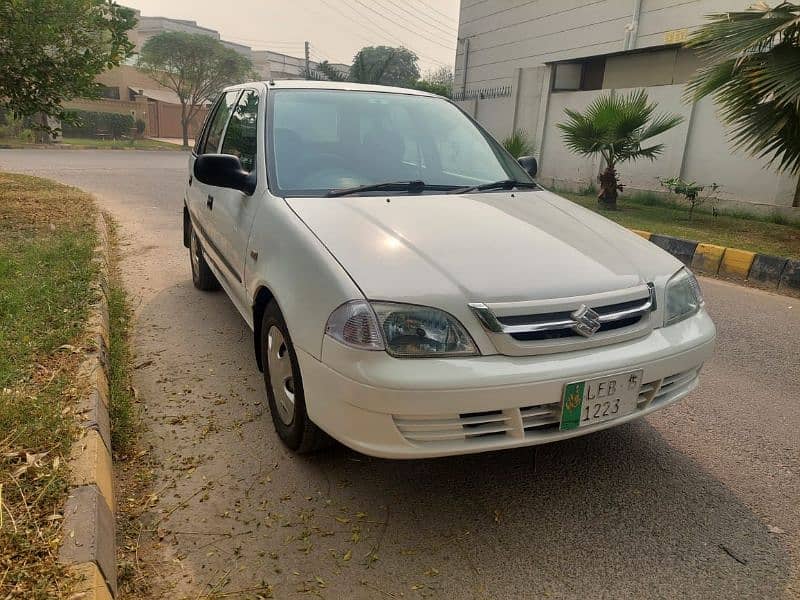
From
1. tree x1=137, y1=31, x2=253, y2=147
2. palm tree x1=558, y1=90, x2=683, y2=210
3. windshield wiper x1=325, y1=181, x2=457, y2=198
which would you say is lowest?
windshield wiper x1=325, y1=181, x2=457, y2=198

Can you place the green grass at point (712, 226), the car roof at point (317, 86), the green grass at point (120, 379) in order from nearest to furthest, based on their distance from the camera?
the green grass at point (120, 379)
the car roof at point (317, 86)
the green grass at point (712, 226)

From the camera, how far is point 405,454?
2.09m

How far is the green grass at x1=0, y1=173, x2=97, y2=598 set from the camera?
6.16 ft

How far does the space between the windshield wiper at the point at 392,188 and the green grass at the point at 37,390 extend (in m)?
1.54

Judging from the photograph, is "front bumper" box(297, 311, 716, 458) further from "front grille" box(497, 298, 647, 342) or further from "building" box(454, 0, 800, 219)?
"building" box(454, 0, 800, 219)

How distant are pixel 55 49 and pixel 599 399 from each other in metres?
8.00

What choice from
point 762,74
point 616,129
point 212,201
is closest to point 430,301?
point 212,201

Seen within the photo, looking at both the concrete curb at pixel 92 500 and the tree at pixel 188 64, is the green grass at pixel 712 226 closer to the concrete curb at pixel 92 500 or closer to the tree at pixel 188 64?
the concrete curb at pixel 92 500

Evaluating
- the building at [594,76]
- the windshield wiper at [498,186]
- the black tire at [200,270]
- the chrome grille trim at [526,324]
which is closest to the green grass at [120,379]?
the black tire at [200,270]

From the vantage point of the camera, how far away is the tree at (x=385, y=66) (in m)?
30.4

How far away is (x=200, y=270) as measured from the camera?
16.3 feet

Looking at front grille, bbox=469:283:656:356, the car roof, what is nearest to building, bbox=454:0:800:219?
the car roof

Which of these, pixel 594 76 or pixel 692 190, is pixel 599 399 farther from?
pixel 594 76

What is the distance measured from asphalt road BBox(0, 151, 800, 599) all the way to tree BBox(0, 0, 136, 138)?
571cm
